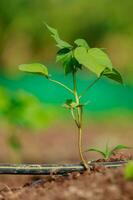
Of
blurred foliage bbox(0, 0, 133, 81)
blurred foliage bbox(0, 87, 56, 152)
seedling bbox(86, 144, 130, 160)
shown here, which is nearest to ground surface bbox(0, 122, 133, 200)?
seedling bbox(86, 144, 130, 160)

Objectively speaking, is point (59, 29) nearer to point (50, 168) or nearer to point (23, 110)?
point (23, 110)

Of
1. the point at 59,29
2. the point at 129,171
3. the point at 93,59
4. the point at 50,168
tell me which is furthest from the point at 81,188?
the point at 59,29

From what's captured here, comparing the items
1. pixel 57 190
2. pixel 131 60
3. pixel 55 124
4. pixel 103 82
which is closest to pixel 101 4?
pixel 131 60

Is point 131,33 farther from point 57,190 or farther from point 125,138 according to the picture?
point 57,190

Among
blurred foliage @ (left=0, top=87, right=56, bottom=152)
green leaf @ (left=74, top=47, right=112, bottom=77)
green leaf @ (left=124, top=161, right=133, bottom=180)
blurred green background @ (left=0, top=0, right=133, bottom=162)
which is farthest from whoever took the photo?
blurred green background @ (left=0, top=0, right=133, bottom=162)

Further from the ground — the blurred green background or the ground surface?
the blurred green background

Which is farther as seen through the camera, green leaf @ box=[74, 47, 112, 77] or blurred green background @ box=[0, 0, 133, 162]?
blurred green background @ box=[0, 0, 133, 162]

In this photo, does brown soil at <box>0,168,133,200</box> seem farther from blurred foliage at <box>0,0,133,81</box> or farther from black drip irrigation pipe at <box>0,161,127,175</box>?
blurred foliage at <box>0,0,133,81</box>
